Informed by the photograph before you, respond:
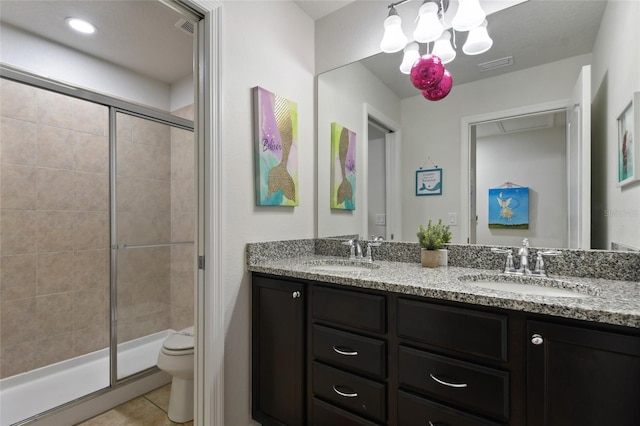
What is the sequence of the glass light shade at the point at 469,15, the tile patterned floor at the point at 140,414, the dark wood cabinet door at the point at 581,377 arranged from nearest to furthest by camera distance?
1. the dark wood cabinet door at the point at 581,377
2. the glass light shade at the point at 469,15
3. the tile patterned floor at the point at 140,414

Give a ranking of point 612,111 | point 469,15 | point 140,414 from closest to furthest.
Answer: point 612,111
point 469,15
point 140,414

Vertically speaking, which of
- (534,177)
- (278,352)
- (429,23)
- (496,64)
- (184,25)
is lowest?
(278,352)

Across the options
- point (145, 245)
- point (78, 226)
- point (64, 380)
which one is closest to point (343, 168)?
point (145, 245)

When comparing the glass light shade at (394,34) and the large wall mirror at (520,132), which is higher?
the glass light shade at (394,34)

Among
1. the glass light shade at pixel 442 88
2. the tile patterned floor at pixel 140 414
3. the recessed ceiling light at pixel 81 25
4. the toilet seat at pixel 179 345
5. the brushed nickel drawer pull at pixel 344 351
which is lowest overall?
the tile patterned floor at pixel 140 414

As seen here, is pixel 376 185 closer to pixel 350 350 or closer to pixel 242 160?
pixel 242 160

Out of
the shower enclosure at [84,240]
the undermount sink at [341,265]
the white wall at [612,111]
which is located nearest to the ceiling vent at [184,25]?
the shower enclosure at [84,240]

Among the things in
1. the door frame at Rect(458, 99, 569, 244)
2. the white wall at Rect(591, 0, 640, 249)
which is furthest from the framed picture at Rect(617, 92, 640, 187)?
the door frame at Rect(458, 99, 569, 244)

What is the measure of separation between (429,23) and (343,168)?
919mm

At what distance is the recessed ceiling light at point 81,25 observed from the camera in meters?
2.06

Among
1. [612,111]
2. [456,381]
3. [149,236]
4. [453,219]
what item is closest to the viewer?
[456,381]

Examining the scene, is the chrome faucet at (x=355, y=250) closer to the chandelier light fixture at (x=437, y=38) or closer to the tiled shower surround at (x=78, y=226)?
the chandelier light fixture at (x=437, y=38)

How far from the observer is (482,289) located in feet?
3.66

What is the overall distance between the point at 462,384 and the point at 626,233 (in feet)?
2.88
